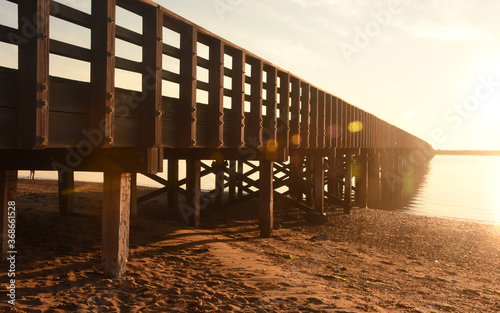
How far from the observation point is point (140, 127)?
5.30m

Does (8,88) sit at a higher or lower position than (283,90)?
lower

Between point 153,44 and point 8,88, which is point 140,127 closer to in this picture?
point 153,44

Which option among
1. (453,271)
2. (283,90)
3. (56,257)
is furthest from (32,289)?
(453,271)

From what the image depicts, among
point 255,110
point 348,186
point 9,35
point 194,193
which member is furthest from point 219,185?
point 9,35

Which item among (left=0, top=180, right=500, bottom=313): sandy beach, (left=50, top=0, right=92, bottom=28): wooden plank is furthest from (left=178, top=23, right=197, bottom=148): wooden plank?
(left=0, top=180, right=500, bottom=313): sandy beach

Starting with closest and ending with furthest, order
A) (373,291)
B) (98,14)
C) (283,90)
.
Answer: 1. (98,14)
2. (373,291)
3. (283,90)

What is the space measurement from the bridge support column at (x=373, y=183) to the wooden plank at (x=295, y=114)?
14403 mm

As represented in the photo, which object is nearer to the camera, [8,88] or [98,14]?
[8,88]

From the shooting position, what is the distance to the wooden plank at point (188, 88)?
6008 millimetres

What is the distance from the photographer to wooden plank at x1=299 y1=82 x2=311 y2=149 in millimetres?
11897

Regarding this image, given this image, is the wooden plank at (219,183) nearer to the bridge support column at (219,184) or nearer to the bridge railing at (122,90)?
the bridge support column at (219,184)

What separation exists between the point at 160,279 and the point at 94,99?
2.67 metres

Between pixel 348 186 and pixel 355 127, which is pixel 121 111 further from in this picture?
pixel 355 127

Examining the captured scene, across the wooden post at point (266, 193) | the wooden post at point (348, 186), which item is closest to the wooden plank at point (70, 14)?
the wooden post at point (266, 193)
